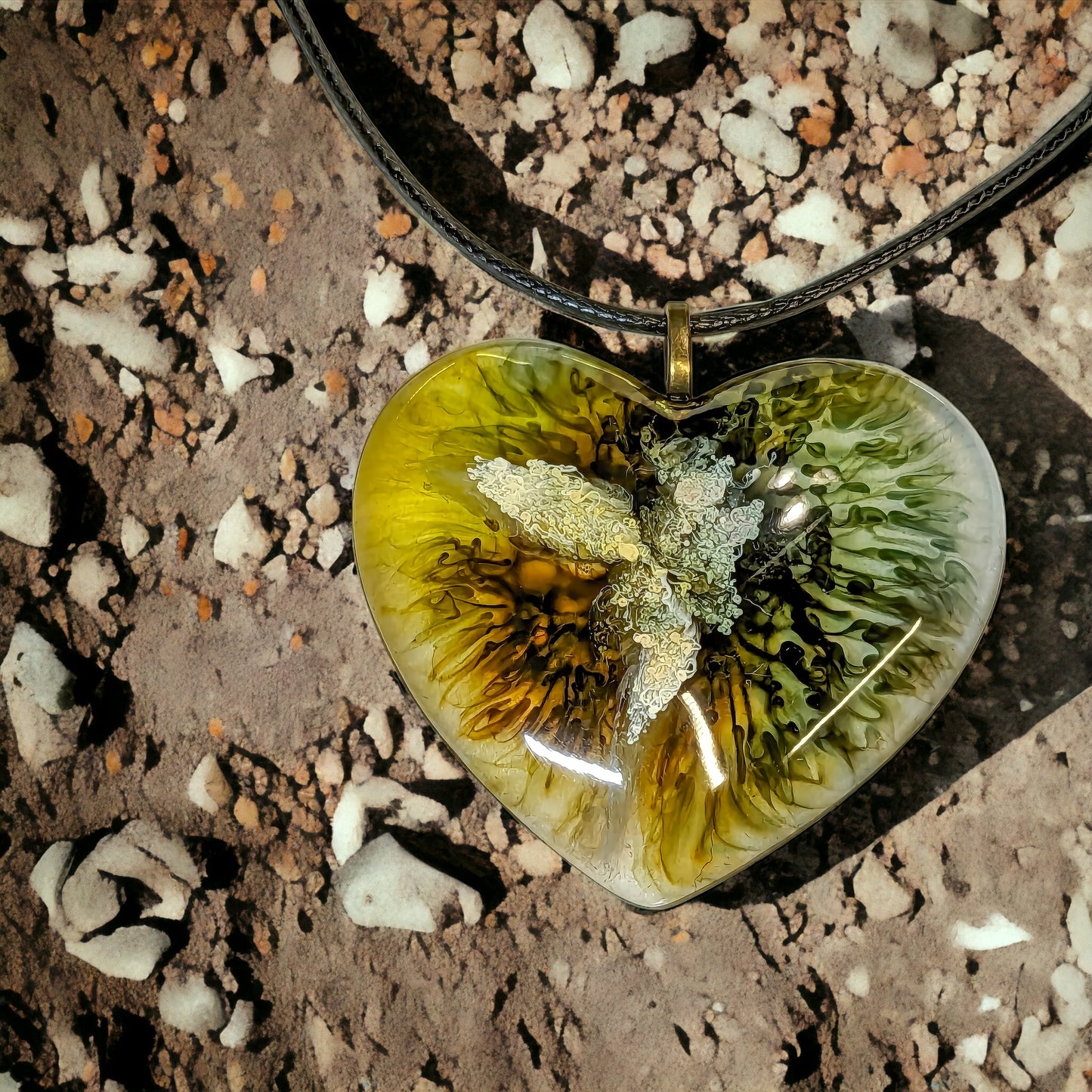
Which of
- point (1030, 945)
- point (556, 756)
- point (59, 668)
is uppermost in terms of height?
point (59, 668)

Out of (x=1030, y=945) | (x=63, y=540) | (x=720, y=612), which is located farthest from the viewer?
(x=63, y=540)

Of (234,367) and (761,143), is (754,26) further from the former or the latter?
(234,367)

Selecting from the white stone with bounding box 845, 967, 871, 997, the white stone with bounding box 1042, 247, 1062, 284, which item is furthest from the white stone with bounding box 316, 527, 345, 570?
the white stone with bounding box 1042, 247, 1062, 284

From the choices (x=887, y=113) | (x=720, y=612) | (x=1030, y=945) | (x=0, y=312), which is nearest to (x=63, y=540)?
(x=0, y=312)

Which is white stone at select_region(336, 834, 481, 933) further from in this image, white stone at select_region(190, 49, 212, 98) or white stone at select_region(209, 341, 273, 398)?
white stone at select_region(190, 49, 212, 98)

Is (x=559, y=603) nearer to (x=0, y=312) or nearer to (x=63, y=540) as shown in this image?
(x=63, y=540)

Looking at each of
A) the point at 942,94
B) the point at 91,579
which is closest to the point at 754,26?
the point at 942,94
